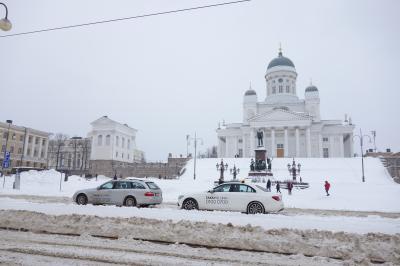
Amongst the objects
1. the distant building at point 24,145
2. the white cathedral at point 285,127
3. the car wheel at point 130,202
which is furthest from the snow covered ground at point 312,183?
the distant building at point 24,145

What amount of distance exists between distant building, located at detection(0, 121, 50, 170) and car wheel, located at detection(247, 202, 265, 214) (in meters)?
68.3

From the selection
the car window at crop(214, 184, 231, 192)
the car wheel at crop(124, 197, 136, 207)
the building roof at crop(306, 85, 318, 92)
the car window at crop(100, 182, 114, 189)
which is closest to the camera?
the car window at crop(214, 184, 231, 192)

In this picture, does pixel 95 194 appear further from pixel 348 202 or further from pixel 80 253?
pixel 348 202

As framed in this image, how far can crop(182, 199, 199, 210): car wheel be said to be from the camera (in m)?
14.3

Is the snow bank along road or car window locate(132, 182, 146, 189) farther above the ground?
car window locate(132, 182, 146, 189)

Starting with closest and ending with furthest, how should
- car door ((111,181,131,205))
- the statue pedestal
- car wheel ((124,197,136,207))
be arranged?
car wheel ((124,197,136,207)) < car door ((111,181,131,205)) < the statue pedestal

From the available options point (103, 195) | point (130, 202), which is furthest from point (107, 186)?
point (130, 202)

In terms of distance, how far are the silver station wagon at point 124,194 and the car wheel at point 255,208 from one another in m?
5.02

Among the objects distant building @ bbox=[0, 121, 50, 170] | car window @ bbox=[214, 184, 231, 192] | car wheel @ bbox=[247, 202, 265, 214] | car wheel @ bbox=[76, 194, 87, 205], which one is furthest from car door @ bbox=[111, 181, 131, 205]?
distant building @ bbox=[0, 121, 50, 170]

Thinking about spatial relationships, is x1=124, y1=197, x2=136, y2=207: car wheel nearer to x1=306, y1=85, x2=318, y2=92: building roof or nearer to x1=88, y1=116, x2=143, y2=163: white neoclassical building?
x1=88, y1=116, x2=143, y2=163: white neoclassical building

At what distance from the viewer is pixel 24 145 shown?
234ft

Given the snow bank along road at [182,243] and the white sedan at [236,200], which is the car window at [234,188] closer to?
the white sedan at [236,200]

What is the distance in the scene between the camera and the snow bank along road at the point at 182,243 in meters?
6.38

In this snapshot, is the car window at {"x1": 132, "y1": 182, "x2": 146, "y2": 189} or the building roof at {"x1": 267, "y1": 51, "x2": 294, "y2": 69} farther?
the building roof at {"x1": 267, "y1": 51, "x2": 294, "y2": 69}
